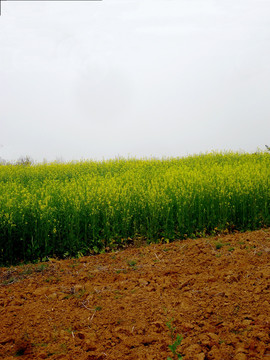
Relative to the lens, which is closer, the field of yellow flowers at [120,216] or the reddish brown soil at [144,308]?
the reddish brown soil at [144,308]

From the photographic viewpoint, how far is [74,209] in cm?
675

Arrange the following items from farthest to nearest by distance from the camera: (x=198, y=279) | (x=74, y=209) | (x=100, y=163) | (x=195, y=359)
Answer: (x=100, y=163) < (x=74, y=209) < (x=198, y=279) < (x=195, y=359)

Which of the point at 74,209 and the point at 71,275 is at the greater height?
the point at 74,209

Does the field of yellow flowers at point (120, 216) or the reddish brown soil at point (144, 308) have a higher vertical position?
the field of yellow flowers at point (120, 216)

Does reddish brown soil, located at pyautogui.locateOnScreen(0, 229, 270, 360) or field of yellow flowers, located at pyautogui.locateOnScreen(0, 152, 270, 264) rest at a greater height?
field of yellow flowers, located at pyautogui.locateOnScreen(0, 152, 270, 264)

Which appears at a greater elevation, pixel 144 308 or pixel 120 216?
pixel 120 216

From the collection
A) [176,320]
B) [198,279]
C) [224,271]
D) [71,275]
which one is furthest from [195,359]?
[71,275]

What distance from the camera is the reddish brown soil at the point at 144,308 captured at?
2.69 meters

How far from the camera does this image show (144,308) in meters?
3.29

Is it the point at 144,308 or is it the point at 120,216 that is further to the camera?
the point at 120,216

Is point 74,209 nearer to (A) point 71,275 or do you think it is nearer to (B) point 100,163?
(A) point 71,275

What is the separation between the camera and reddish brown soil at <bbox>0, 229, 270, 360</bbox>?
2.69 m

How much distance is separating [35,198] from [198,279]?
4.47 m

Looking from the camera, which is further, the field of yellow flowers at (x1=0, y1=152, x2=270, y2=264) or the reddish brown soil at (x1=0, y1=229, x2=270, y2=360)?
the field of yellow flowers at (x1=0, y1=152, x2=270, y2=264)
